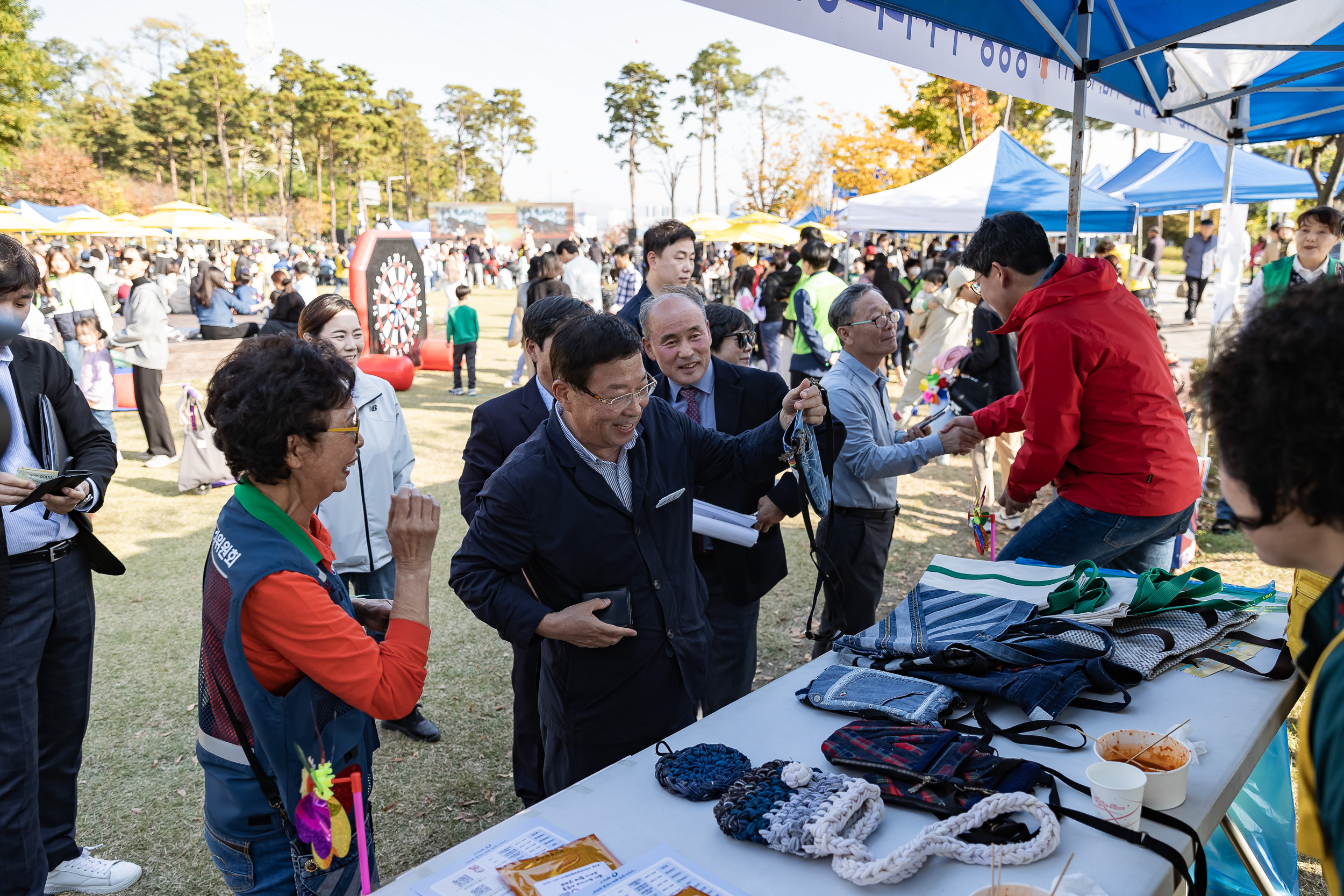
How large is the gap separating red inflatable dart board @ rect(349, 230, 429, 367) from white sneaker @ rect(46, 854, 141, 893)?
10.1m

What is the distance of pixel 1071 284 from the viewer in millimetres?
3113

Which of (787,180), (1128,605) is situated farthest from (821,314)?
(787,180)

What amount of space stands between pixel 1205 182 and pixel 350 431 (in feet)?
42.8

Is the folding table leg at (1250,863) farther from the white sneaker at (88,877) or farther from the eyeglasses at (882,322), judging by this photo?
the white sneaker at (88,877)

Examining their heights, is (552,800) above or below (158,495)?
above

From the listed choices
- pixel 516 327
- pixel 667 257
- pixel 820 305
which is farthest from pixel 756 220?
pixel 667 257

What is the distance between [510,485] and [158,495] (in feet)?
22.9

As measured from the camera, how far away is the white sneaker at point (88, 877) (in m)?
2.91

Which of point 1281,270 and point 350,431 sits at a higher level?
point 1281,270

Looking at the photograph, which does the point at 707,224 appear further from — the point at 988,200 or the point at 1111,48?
the point at 1111,48

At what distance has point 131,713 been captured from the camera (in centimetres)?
421

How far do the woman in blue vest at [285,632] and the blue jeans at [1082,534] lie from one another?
2227 mm

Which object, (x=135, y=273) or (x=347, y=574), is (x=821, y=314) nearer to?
(x=347, y=574)

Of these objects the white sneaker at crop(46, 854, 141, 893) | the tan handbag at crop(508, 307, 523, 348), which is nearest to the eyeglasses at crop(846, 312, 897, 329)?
the white sneaker at crop(46, 854, 141, 893)
